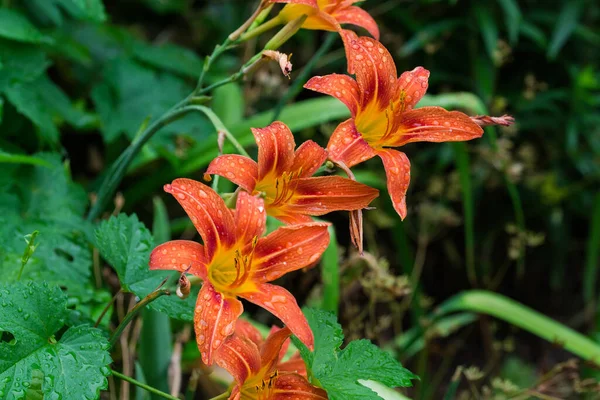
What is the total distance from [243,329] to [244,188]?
22 cm

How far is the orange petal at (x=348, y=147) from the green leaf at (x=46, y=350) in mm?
331

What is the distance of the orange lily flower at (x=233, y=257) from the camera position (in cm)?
67

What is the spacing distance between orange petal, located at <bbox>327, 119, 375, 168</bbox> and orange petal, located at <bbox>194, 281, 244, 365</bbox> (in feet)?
0.68

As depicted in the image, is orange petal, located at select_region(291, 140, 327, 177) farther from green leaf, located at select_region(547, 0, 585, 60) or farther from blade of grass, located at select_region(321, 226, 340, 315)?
→ green leaf, located at select_region(547, 0, 585, 60)

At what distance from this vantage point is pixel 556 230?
2139mm

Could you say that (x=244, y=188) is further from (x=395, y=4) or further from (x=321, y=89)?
(x=395, y=4)

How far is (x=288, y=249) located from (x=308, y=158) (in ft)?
0.37

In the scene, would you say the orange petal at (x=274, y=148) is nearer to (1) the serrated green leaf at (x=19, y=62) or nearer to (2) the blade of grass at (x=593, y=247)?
(1) the serrated green leaf at (x=19, y=62)

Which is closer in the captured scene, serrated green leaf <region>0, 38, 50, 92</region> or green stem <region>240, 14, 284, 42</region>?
green stem <region>240, 14, 284, 42</region>

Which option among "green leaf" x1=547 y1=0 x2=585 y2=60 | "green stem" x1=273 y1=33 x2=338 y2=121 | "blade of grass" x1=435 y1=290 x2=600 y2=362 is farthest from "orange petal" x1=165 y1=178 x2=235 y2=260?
"green leaf" x1=547 y1=0 x2=585 y2=60

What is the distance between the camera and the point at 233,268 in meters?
0.78

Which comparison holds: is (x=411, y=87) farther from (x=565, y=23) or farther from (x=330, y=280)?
(x=565, y=23)

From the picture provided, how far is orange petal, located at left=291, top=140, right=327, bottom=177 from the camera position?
762 millimetres

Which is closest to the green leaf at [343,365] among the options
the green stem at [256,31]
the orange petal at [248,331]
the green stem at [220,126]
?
the orange petal at [248,331]
